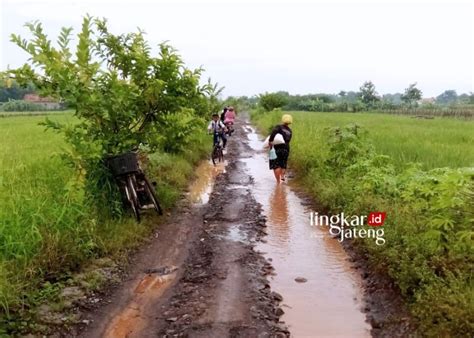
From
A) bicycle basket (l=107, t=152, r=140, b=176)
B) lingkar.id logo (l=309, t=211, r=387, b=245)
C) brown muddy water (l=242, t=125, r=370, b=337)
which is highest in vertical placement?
bicycle basket (l=107, t=152, r=140, b=176)

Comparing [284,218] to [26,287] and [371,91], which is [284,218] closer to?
[26,287]

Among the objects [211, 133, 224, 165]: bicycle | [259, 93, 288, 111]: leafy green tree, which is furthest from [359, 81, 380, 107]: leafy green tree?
[211, 133, 224, 165]: bicycle

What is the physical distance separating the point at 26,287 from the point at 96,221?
5.55ft

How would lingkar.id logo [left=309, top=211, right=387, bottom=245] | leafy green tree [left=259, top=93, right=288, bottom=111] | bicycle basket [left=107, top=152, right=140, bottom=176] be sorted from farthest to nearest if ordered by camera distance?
leafy green tree [left=259, top=93, right=288, bottom=111] → bicycle basket [left=107, top=152, right=140, bottom=176] → lingkar.id logo [left=309, top=211, right=387, bottom=245]

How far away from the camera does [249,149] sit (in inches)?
766

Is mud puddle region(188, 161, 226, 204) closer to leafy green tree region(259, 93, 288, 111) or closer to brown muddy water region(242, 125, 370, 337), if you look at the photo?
brown muddy water region(242, 125, 370, 337)

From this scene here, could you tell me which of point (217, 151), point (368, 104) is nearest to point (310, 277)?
point (217, 151)

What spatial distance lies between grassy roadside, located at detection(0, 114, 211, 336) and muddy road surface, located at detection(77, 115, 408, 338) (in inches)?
21.2

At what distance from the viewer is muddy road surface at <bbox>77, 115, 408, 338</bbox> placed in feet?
14.7

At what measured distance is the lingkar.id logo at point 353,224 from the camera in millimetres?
6230

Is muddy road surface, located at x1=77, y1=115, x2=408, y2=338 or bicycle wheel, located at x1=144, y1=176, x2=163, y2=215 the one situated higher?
bicycle wheel, located at x1=144, y1=176, x2=163, y2=215

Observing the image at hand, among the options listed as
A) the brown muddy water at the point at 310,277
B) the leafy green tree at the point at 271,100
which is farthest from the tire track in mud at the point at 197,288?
the leafy green tree at the point at 271,100

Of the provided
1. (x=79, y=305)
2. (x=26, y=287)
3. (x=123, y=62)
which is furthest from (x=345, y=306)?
(x=123, y=62)

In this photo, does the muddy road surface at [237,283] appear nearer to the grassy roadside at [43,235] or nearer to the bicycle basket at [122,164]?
the grassy roadside at [43,235]
